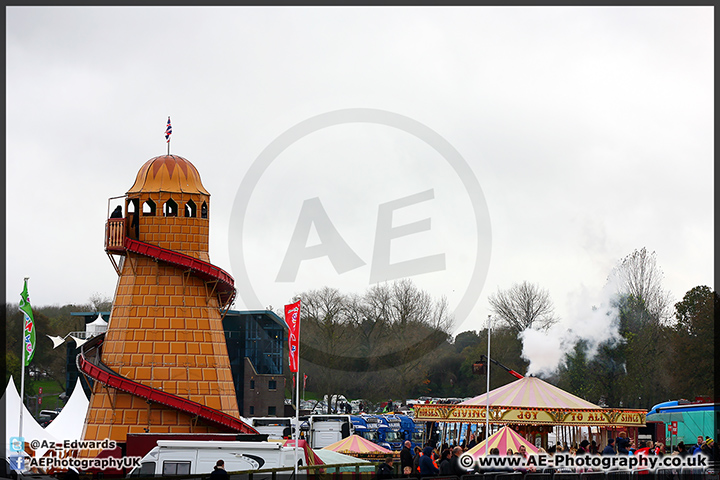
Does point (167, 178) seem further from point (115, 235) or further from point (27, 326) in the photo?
point (27, 326)

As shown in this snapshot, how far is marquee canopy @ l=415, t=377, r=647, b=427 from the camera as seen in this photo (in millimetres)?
36625

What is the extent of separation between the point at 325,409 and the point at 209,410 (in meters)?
58.1

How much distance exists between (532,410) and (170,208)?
52.6 ft

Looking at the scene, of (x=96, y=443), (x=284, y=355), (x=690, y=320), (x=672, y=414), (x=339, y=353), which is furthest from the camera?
(x=284, y=355)

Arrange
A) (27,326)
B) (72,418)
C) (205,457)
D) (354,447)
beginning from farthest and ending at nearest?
(72,418)
(354,447)
(27,326)
(205,457)

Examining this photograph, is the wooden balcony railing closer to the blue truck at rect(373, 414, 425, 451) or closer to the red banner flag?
the red banner flag

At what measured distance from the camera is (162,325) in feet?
106

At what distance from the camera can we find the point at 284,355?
91250mm

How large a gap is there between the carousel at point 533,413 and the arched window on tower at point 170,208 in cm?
1354

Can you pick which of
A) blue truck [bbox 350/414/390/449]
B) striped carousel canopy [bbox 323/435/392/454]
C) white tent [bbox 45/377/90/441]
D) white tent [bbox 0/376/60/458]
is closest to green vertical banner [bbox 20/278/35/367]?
white tent [bbox 0/376/60/458]

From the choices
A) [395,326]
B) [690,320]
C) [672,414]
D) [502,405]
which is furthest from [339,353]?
[502,405]

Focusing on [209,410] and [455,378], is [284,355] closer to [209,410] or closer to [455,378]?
[455,378]

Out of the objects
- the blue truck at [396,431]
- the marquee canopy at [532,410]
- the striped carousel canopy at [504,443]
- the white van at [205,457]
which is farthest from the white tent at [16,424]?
the striped carousel canopy at [504,443]

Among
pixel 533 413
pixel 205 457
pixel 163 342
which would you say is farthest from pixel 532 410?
pixel 205 457
